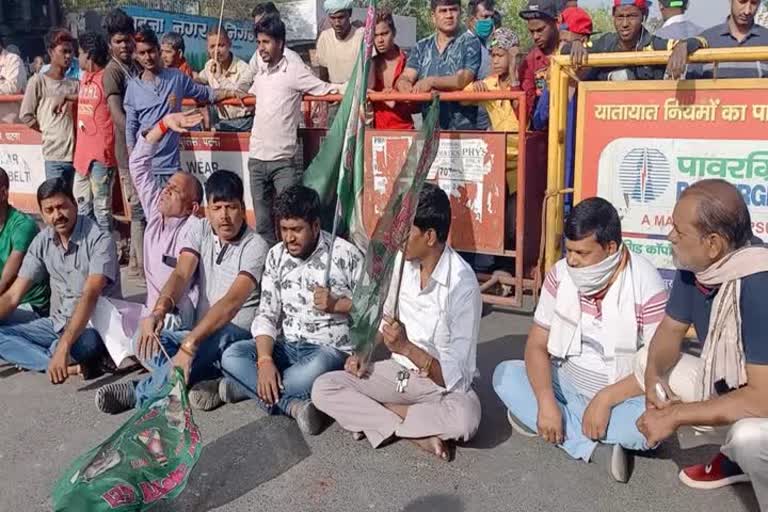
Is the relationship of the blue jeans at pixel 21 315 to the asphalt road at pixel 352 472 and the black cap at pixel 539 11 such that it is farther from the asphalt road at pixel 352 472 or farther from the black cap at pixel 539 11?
the black cap at pixel 539 11

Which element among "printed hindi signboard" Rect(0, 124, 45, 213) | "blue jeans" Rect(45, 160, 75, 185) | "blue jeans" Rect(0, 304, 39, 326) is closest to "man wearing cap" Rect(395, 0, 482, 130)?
"blue jeans" Rect(0, 304, 39, 326)

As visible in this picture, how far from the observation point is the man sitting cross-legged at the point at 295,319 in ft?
12.3

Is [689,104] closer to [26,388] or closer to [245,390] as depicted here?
[245,390]

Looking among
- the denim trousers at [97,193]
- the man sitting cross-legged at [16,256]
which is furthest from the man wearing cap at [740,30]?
Result: the denim trousers at [97,193]

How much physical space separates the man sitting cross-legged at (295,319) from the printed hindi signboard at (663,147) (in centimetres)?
162

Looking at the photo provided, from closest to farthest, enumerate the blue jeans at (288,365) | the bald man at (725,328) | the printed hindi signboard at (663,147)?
the bald man at (725,328)
the blue jeans at (288,365)
the printed hindi signboard at (663,147)

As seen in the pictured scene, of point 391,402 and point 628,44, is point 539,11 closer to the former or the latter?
point 628,44

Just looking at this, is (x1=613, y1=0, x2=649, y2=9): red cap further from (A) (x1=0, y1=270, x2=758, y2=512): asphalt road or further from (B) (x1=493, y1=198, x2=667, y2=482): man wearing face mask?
(A) (x1=0, y1=270, x2=758, y2=512): asphalt road

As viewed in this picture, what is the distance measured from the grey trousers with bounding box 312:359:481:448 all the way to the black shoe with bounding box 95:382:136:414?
3.50ft

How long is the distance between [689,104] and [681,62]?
9.7 inches

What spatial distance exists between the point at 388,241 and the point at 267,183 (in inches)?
127

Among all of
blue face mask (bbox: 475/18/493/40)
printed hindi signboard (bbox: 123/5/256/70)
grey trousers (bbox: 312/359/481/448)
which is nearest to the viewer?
grey trousers (bbox: 312/359/481/448)

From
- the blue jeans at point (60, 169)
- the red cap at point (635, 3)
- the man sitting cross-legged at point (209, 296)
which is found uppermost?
the red cap at point (635, 3)

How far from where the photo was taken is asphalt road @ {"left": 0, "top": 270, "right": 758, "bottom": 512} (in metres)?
3.04
